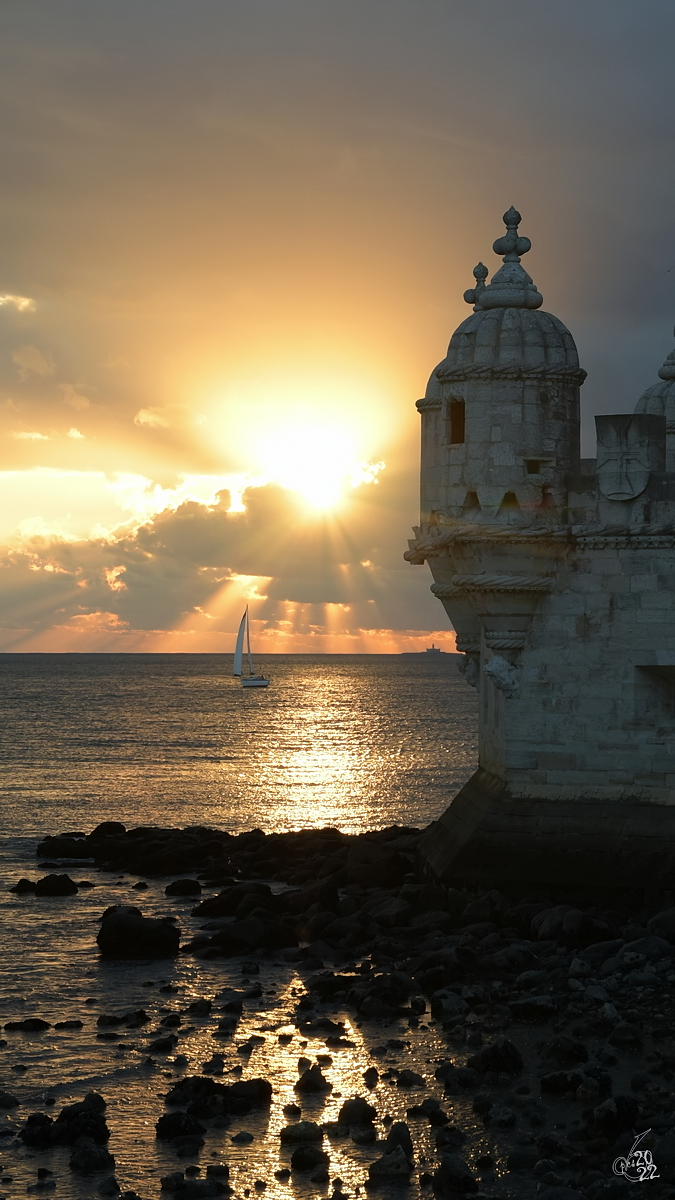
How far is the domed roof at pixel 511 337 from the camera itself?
81.4ft

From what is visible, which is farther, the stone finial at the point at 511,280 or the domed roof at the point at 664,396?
the domed roof at the point at 664,396

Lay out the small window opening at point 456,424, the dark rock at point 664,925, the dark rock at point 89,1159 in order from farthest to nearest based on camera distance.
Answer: the small window opening at point 456,424 < the dark rock at point 664,925 < the dark rock at point 89,1159

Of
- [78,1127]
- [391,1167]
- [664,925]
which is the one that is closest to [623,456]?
[664,925]

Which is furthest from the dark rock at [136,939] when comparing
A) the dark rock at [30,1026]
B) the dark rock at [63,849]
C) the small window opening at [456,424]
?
the dark rock at [63,849]

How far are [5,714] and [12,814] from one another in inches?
2491

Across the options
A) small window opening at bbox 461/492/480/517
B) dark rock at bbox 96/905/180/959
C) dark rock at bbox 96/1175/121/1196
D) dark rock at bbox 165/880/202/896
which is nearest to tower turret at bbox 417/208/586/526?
small window opening at bbox 461/492/480/517

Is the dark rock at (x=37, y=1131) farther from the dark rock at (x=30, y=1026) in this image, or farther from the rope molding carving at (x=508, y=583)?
the rope molding carving at (x=508, y=583)

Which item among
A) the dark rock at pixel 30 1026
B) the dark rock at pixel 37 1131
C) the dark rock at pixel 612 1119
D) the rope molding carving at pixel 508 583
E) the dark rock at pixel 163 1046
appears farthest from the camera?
the rope molding carving at pixel 508 583

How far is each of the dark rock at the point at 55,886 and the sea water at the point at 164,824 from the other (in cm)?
40

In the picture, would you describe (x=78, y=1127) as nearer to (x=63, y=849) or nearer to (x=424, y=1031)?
(x=424, y=1031)

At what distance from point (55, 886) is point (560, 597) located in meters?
13.6

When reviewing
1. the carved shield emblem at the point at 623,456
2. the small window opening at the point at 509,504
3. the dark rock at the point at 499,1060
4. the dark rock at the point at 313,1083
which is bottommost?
the dark rock at the point at 313,1083

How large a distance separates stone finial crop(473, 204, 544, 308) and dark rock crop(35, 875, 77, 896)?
15.6m

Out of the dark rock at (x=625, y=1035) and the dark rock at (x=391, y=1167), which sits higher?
the dark rock at (x=625, y=1035)
